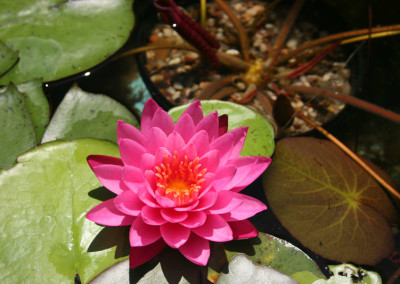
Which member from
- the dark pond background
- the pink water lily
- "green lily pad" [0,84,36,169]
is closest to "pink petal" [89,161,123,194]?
the pink water lily

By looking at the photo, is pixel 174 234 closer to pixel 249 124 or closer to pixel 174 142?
pixel 174 142

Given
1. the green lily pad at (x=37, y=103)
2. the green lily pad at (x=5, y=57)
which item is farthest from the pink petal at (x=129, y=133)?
the green lily pad at (x=5, y=57)

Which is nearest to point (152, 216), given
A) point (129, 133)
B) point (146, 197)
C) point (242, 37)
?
point (146, 197)

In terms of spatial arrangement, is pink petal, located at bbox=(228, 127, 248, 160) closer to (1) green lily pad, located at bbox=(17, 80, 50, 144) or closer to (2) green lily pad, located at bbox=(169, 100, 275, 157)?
(2) green lily pad, located at bbox=(169, 100, 275, 157)

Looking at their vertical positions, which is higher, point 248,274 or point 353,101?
point 353,101

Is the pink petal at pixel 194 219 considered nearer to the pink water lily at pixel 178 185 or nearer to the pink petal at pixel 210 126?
the pink water lily at pixel 178 185

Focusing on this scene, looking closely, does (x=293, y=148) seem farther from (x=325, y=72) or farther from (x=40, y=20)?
(x=40, y=20)
